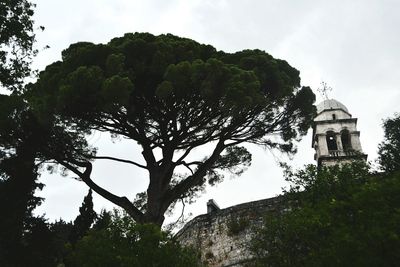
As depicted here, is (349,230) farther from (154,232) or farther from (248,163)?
(248,163)

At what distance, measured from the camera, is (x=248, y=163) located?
1588 cm

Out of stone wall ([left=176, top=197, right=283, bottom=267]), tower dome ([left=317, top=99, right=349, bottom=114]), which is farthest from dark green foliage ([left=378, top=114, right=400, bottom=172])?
tower dome ([left=317, top=99, right=349, bottom=114])

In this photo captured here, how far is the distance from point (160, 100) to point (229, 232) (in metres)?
6.62

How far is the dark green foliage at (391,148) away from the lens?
16391 millimetres

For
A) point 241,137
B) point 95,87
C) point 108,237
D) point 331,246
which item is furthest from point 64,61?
point 331,246

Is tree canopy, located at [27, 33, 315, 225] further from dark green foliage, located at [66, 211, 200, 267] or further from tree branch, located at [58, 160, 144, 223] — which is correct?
dark green foliage, located at [66, 211, 200, 267]

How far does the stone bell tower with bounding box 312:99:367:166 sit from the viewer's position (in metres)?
31.3

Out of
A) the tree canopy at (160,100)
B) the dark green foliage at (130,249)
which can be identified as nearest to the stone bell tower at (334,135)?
the tree canopy at (160,100)

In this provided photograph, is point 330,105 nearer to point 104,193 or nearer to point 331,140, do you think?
point 331,140

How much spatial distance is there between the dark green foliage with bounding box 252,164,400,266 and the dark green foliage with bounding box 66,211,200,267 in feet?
7.82

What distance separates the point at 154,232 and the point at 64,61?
6.88 metres

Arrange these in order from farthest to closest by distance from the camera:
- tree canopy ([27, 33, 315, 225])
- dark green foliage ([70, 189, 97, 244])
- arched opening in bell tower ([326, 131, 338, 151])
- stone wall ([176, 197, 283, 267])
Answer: arched opening in bell tower ([326, 131, 338, 151]), stone wall ([176, 197, 283, 267]), dark green foliage ([70, 189, 97, 244]), tree canopy ([27, 33, 315, 225])

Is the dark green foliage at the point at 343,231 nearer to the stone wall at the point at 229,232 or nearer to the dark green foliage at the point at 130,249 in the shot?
the dark green foliage at the point at 130,249

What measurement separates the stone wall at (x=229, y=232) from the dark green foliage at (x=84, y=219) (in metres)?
4.10
